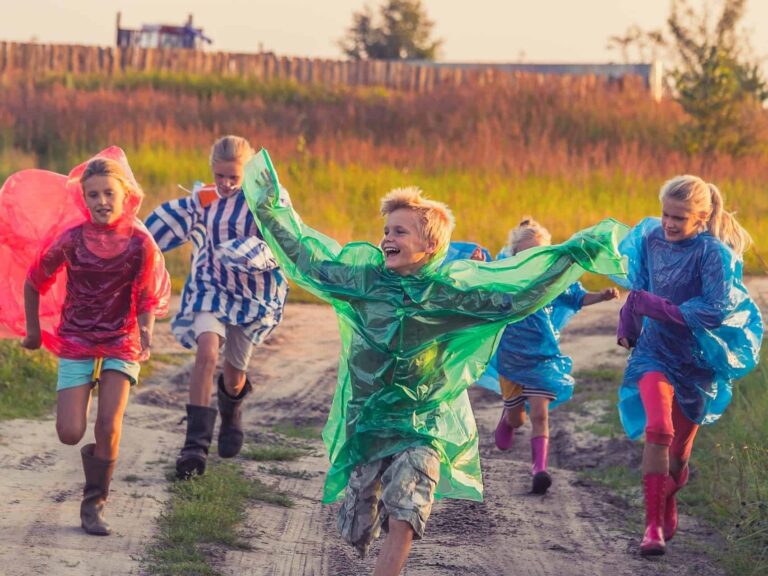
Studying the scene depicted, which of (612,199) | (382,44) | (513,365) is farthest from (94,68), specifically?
(382,44)

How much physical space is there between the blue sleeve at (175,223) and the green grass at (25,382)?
68.7 inches

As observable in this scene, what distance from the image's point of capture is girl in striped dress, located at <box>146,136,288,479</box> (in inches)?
304

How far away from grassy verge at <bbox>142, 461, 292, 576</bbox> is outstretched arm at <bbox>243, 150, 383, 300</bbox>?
1.30 m

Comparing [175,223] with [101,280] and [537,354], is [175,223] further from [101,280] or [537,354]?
[537,354]

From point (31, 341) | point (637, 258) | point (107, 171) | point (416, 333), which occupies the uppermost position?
point (107, 171)

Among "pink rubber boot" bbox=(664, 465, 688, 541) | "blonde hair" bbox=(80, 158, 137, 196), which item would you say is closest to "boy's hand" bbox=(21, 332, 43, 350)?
"blonde hair" bbox=(80, 158, 137, 196)

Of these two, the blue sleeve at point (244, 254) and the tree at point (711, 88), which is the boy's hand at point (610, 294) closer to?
the blue sleeve at point (244, 254)

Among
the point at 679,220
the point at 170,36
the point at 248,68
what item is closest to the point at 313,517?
the point at 679,220

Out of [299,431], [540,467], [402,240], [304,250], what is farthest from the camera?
[299,431]

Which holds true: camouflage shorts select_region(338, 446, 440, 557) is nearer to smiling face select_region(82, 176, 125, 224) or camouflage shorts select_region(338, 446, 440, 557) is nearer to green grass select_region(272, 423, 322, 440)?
smiling face select_region(82, 176, 125, 224)

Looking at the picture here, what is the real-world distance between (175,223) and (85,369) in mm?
1591

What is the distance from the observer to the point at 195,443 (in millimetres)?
7680

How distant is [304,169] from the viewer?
21.4 m

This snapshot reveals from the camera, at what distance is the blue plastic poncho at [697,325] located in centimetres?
679
